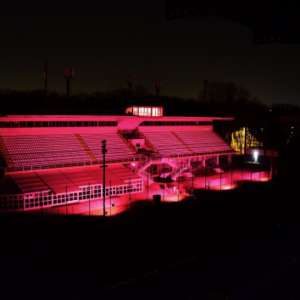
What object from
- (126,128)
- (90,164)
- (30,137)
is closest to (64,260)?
(90,164)

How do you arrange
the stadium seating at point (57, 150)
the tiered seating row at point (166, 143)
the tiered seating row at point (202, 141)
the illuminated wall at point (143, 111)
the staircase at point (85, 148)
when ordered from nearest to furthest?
1. the stadium seating at point (57, 150)
2. the staircase at point (85, 148)
3. the tiered seating row at point (166, 143)
4. the illuminated wall at point (143, 111)
5. the tiered seating row at point (202, 141)

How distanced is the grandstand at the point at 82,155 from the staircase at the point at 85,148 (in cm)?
4

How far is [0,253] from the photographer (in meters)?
14.1

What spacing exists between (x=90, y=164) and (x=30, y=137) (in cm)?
444

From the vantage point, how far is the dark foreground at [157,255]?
11.5 metres

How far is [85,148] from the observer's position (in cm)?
2438

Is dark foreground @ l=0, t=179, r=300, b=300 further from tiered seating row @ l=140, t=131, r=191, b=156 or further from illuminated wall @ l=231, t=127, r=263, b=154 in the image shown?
illuminated wall @ l=231, t=127, r=263, b=154

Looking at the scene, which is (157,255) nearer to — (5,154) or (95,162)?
(95,162)

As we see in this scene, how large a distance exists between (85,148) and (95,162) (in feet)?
5.30

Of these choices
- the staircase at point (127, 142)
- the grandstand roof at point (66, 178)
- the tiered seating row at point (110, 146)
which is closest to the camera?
the grandstand roof at point (66, 178)

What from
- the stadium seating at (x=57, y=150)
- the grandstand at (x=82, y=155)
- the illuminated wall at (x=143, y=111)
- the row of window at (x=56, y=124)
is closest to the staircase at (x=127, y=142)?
the grandstand at (x=82, y=155)

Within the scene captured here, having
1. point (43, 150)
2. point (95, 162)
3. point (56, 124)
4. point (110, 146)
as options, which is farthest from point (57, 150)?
point (110, 146)

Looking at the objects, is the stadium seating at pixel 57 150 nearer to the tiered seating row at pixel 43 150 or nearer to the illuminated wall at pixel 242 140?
the tiered seating row at pixel 43 150

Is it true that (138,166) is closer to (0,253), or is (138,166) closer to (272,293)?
(0,253)
